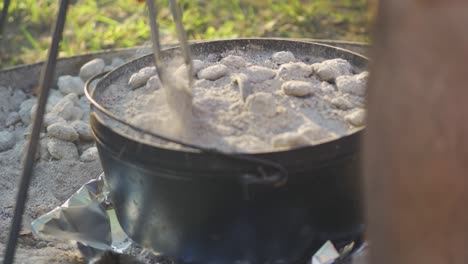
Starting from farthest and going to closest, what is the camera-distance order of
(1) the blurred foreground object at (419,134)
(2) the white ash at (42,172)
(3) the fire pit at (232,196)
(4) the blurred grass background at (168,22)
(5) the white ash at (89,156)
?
(4) the blurred grass background at (168,22) → (5) the white ash at (89,156) → (2) the white ash at (42,172) → (3) the fire pit at (232,196) → (1) the blurred foreground object at (419,134)

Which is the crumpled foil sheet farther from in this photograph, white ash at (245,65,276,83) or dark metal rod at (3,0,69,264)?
white ash at (245,65,276,83)

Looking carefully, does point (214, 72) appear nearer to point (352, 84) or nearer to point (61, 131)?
point (352, 84)

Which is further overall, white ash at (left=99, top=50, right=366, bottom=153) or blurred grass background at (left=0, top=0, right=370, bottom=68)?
blurred grass background at (left=0, top=0, right=370, bottom=68)

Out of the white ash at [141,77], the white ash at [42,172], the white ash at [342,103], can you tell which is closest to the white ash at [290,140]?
the white ash at [342,103]

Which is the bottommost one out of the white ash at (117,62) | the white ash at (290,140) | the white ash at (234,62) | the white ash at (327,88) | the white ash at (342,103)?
the white ash at (117,62)

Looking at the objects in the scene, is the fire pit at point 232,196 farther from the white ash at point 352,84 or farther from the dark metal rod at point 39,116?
the white ash at point 352,84

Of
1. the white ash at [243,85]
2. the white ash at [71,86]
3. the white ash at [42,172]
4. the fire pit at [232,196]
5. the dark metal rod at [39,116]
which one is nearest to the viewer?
the fire pit at [232,196]

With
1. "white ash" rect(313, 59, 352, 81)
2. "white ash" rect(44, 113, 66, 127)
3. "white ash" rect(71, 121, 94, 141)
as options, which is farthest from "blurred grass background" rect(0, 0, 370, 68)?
"white ash" rect(313, 59, 352, 81)

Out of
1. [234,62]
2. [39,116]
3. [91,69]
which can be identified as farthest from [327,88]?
[91,69]
